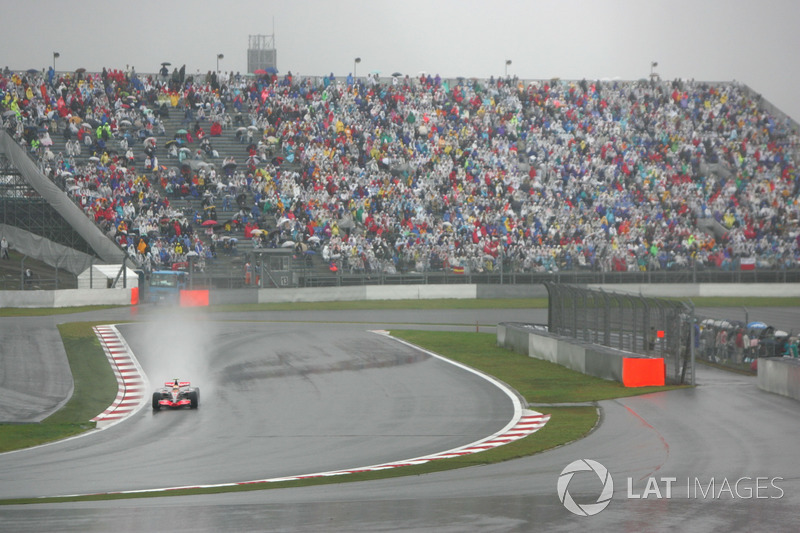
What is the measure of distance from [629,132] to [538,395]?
40054 millimetres

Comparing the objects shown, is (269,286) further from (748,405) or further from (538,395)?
(748,405)

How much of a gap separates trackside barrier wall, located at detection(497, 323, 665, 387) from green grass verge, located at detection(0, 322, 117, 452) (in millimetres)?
10549

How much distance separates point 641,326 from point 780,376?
3708mm

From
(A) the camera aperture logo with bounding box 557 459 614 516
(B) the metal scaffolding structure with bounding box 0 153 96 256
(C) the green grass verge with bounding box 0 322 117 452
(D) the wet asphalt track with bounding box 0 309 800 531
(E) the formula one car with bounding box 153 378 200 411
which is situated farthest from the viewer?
(B) the metal scaffolding structure with bounding box 0 153 96 256

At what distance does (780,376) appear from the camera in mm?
20062

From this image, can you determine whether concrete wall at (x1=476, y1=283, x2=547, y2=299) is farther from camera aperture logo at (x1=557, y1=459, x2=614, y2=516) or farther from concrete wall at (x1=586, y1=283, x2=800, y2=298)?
camera aperture logo at (x1=557, y1=459, x2=614, y2=516)

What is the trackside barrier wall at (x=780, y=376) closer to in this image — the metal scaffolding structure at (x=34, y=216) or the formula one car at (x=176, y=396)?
the formula one car at (x=176, y=396)

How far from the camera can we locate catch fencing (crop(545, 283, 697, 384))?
22.2m

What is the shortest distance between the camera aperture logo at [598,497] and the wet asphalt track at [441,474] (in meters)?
0.10

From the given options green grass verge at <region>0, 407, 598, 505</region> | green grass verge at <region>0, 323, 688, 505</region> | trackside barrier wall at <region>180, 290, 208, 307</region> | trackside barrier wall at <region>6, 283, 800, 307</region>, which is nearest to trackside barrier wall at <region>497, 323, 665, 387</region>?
green grass verge at <region>0, 323, 688, 505</region>

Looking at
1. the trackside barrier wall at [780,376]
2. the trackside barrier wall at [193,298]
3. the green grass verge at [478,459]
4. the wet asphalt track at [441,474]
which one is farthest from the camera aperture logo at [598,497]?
the trackside barrier wall at [193,298]

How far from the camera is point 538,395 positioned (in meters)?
20.9

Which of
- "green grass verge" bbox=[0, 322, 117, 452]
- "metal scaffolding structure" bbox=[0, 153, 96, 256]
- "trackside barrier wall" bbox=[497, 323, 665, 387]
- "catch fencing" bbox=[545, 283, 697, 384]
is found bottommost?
"green grass verge" bbox=[0, 322, 117, 452]

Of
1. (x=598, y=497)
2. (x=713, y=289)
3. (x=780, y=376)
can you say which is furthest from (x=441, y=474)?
(x=713, y=289)
